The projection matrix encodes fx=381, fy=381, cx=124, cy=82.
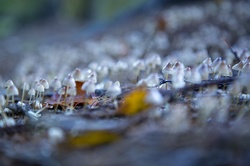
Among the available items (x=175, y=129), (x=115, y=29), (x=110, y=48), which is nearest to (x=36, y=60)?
(x=110, y=48)

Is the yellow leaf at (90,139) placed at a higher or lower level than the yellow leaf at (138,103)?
lower

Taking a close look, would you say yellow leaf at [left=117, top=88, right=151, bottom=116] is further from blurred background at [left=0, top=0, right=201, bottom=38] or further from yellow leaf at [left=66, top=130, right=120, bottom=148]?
blurred background at [left=0, top=0, right=201, bottom=38]

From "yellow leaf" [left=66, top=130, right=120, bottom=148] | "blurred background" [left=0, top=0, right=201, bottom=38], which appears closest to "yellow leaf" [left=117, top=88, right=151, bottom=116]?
"yellow leaf" [left=66, top=130, right=120, bottom=148]

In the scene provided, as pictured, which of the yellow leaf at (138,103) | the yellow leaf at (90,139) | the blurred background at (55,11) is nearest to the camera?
the yellow leaf at (90,139)

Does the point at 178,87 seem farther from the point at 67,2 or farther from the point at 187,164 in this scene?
the point at 67,2

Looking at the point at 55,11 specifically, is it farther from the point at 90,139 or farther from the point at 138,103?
the point at 90,139

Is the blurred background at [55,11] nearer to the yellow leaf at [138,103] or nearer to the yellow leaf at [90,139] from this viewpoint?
the yellow leaf at [138,103]

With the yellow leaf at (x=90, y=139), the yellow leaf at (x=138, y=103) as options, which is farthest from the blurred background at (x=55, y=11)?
the yellow leaf at (x=90, y=139)

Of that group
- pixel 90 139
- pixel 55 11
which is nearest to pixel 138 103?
pixel 90 139
